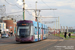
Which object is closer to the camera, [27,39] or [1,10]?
[27,39]

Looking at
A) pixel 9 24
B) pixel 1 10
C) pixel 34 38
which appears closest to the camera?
pixel 34 38

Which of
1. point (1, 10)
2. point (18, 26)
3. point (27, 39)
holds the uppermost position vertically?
point (1, 10)

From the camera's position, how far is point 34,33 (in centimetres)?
2827

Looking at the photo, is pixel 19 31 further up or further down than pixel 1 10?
further down

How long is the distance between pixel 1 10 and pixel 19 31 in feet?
202

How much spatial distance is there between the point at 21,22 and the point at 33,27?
1.94 m

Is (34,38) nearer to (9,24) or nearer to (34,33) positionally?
(34,33)

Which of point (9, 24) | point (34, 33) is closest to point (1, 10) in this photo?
point (9, 24)

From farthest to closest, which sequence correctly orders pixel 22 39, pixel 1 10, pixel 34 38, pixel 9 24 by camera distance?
pixel 9 24 → pixel 1 10 → pixel 34 38 → pixel 22 39

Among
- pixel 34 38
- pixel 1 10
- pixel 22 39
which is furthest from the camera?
pixel 1 10

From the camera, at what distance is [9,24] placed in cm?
13325

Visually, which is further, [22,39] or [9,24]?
[9,24]

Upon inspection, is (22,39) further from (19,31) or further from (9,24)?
(9,24)

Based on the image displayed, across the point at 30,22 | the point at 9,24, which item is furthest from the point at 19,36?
the point at 9,24
